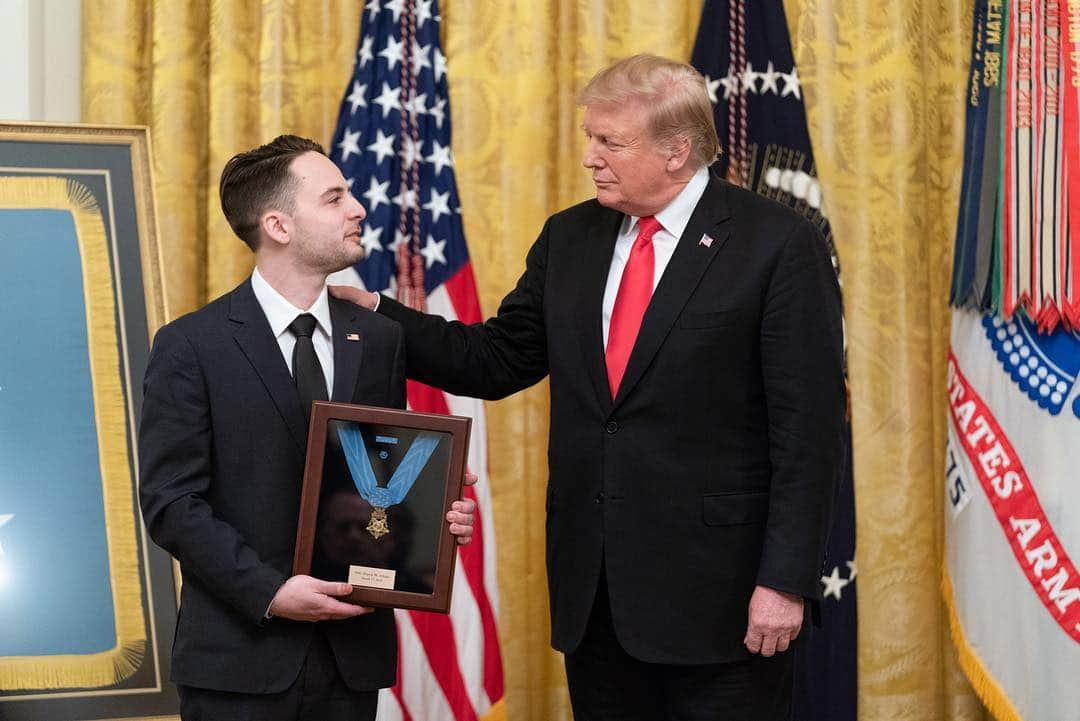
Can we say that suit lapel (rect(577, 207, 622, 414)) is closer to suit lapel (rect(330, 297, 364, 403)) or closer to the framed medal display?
the framed medal display

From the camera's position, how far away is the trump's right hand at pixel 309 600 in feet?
6.72

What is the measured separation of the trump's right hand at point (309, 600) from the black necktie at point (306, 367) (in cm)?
30

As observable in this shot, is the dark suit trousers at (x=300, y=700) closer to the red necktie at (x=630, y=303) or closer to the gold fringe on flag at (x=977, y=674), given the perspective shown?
the red necktie at (x=630, y=303)

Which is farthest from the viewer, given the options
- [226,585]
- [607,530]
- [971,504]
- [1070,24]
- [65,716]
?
[971,504]

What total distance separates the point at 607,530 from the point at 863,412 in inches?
60.5

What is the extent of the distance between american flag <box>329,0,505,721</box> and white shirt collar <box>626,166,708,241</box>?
1.26 meters

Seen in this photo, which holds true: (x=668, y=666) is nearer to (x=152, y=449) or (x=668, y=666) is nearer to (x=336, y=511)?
(x=336, y=511)

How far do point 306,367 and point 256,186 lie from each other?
38 centimetres

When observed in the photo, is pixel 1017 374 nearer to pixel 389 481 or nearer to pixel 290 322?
pixel 389 481

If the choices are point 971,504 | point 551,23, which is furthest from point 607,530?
point 551,23

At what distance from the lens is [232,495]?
7.01 feet

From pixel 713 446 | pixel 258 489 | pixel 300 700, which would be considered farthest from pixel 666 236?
pixel 300 700

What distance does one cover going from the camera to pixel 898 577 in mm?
3588

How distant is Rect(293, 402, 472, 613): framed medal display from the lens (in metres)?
2.10
